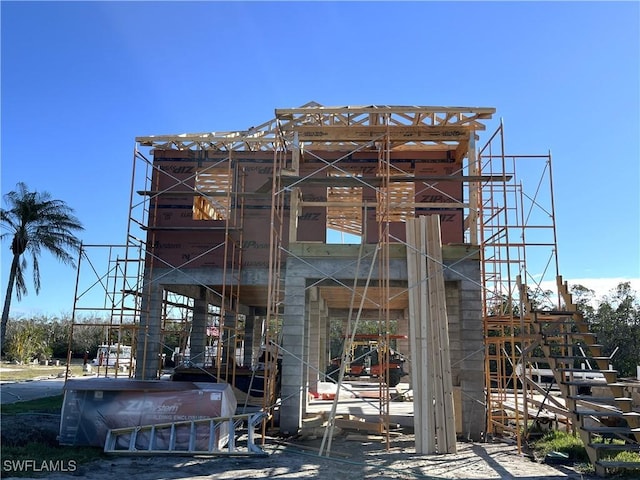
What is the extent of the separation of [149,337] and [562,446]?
11389 mm

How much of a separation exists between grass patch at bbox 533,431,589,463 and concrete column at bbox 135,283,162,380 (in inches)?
422

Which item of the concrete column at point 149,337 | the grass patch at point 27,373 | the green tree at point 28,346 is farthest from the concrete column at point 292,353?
the green tree at point 28,346

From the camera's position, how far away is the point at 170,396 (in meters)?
9.65

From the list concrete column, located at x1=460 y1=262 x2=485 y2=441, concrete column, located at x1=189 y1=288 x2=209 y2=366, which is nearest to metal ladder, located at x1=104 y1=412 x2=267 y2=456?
concrete column, located at x1=460 y1=262 x2=485 y2=441

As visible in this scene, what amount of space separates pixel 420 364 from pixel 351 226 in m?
13.2

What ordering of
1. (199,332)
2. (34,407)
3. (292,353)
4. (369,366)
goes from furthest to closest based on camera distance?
(369,366), (199,332), (34,407), (292,353)

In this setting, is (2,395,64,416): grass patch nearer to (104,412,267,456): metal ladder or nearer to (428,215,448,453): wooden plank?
(104,412,267,456): metal ladder

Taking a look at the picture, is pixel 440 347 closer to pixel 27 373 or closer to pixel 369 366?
pixel 369 366

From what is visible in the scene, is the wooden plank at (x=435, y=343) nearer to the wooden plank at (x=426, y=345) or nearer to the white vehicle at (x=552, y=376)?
the wooden plank at (x=426, y=345)

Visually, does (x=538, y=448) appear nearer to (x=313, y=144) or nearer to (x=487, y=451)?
(x=487, y=451)

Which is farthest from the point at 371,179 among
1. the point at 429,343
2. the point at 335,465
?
the point at 335,465

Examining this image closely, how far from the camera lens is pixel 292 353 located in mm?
11531

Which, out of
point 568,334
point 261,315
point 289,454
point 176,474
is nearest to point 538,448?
point 568,334

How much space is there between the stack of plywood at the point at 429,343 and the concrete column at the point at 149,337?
8426 millimetres
